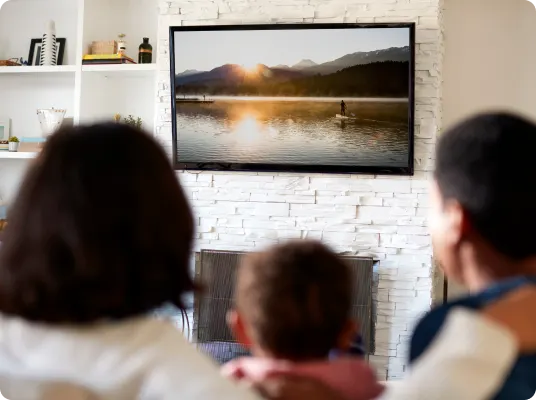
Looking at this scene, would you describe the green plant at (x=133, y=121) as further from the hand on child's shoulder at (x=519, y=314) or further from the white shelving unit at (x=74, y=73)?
the hand on child's shoulder at (x=519, y=314)

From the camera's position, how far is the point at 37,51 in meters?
4.00

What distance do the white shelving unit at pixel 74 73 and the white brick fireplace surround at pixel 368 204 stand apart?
702 mm

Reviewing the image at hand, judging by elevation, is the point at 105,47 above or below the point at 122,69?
above

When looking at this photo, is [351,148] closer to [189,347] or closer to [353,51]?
[353,51]

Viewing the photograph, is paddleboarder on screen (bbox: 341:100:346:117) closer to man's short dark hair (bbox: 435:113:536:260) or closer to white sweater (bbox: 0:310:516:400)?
man's short dark hair (bbox: 435:113:536:260)

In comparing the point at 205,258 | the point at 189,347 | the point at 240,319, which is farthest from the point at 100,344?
the point at 205,258

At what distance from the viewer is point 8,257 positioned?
82cm

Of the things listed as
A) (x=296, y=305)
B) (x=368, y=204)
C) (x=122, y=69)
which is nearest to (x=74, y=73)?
(x=122, y=69)

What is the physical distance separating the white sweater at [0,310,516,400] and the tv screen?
2.49 metres

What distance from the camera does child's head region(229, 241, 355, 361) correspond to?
950 mm

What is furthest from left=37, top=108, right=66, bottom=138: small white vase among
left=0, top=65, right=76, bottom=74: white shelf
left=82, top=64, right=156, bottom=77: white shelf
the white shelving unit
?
left=82, top=64, right=156, bottom=77: white shelf

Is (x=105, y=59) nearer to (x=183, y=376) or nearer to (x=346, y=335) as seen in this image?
(x=346, y=335)

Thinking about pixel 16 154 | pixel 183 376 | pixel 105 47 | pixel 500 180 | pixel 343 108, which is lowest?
pixel 183 376

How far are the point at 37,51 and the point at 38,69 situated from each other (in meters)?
0.29
